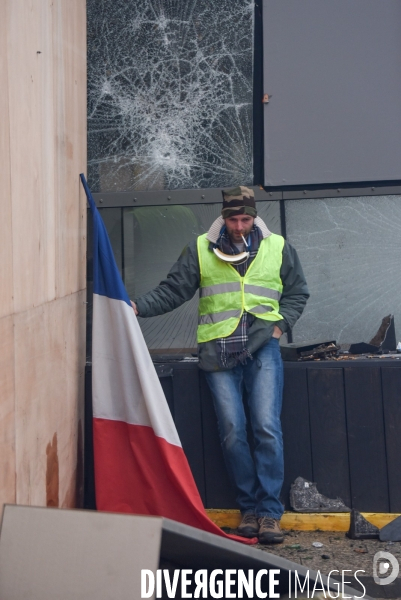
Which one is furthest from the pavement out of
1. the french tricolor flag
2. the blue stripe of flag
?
the blue stripe of flag

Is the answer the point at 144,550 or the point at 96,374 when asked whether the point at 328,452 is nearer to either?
the point at 96,374

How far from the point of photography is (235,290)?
5273 millimetres

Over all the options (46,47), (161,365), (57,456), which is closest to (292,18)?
(46,47)

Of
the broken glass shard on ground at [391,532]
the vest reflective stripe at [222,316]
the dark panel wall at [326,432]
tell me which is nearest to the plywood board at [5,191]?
the vest reflective stripe at [222,316]

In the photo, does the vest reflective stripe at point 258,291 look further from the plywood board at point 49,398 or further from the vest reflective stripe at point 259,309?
the plywood board at point 49,398

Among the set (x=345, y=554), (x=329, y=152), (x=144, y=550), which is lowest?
(x=345, y=554)

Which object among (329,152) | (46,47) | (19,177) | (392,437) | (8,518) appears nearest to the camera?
(8,518)

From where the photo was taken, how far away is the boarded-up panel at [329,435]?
5.41 m

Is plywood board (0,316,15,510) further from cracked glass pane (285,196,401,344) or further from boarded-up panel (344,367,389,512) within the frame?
cracked glass pane (285,196,401,344)

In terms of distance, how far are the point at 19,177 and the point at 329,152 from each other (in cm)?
292

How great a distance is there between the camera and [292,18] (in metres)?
Result: 5.97

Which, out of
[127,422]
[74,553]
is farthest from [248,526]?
[74,553]

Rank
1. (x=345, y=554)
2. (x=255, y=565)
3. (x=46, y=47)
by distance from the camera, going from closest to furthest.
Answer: (x=255, y=565)
(x=46, y=47)
(x=345, y=554)

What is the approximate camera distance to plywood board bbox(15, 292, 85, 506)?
3727mm
